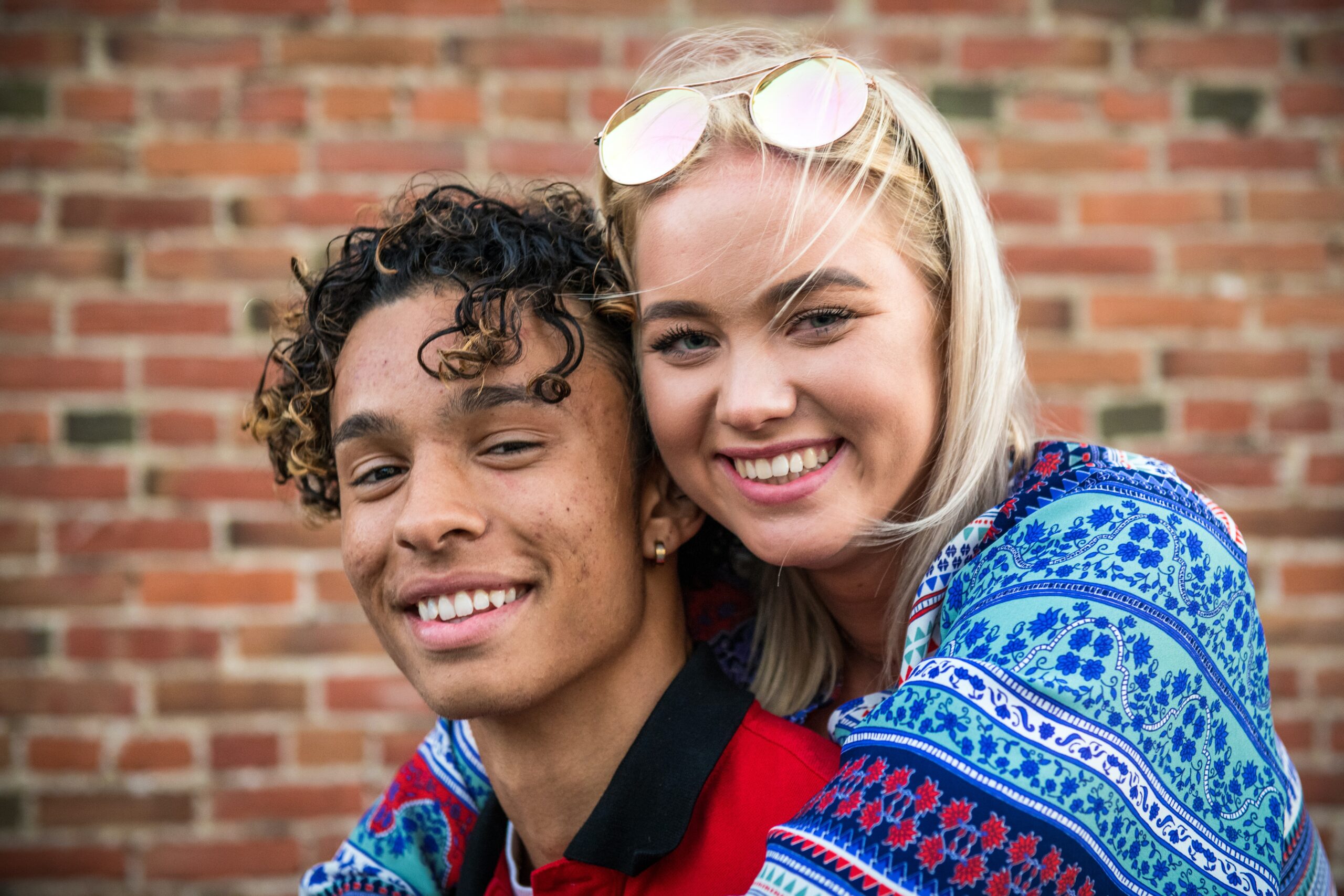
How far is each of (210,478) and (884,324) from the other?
6.41 ft

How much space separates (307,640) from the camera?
9.37 ft

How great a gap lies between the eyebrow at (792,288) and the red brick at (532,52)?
1.47 meters

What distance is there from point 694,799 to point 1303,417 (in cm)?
213

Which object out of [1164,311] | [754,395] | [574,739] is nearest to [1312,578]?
[1164,311]

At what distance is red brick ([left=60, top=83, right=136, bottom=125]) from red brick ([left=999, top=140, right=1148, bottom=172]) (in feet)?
7.53

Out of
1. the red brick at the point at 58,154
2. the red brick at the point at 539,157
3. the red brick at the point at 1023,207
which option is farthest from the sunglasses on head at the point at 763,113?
the red brick at the point at 58,154

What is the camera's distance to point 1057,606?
1.26 m

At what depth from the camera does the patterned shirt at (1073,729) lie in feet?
3.72

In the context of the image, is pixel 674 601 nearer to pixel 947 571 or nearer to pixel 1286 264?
pixel 947 571

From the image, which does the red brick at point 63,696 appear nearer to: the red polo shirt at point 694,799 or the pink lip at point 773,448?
the red polo shirt at point 694,799

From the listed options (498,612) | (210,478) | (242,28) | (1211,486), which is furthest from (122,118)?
(1211,486)

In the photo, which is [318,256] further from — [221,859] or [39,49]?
[221,859]

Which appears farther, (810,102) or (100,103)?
(100,103)

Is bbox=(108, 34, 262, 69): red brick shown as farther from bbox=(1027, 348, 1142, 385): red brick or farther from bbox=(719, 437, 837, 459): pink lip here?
bbox=(1027, 348, 1142, 385): red brick
